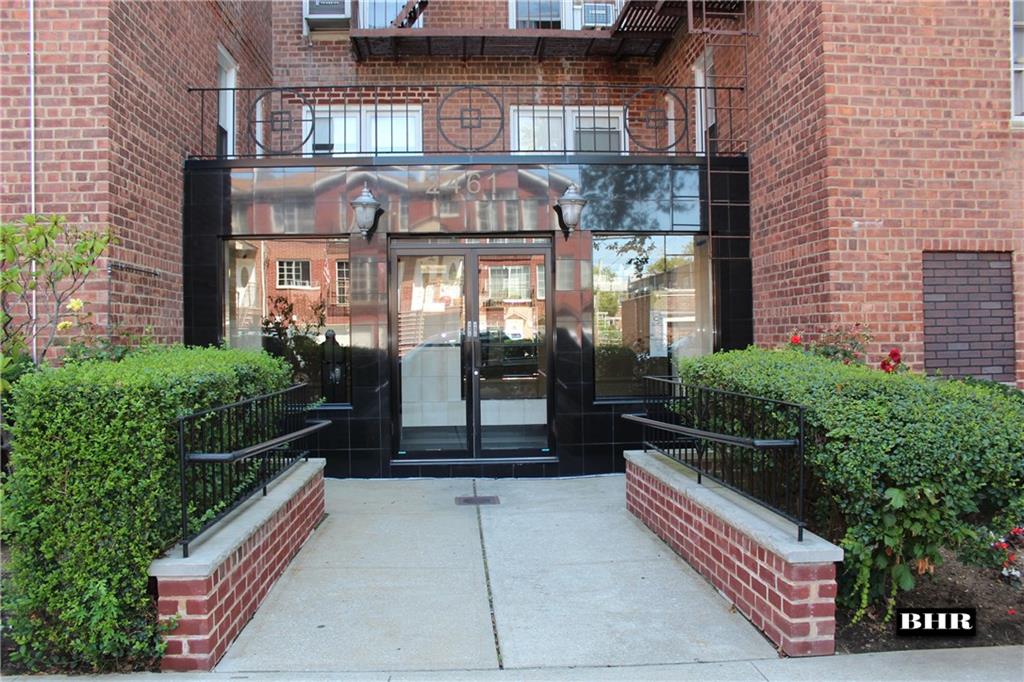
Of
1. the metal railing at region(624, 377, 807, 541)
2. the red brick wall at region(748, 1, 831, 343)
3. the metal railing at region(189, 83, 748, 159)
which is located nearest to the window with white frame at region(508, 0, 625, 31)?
the metal railing at region(189, 83, 748, 159)

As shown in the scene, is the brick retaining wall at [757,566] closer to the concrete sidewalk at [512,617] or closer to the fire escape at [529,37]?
the concrete sidewalk at [512,617]

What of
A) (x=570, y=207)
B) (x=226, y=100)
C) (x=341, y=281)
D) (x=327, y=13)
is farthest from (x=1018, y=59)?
(x=226, y=100)

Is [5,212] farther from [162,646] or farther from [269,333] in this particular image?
[162,646]

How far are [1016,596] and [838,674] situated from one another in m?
1.63

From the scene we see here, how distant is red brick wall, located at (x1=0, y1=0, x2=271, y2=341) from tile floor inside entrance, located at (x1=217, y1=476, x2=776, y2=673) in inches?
115

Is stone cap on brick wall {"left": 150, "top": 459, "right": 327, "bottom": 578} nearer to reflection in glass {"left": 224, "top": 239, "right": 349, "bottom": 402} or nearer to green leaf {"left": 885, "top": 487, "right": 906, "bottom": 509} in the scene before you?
reflection in glass {"left": 224, "top": 239, "right": 349, "bottom": 402}

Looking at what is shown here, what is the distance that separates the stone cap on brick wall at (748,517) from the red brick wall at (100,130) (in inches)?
189

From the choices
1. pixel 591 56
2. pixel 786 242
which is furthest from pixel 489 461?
pixel 591 56

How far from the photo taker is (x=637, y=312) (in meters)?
8.21

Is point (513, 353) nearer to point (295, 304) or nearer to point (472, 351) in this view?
point (472, 351)

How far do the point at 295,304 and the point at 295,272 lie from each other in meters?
0.37

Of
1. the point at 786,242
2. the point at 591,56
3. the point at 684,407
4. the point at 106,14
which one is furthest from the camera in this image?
the point at 591,56

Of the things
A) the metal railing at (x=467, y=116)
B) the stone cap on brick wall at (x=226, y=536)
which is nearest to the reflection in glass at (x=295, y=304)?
the metal railing at (x=467, y=116)

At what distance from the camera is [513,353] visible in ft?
26.3
